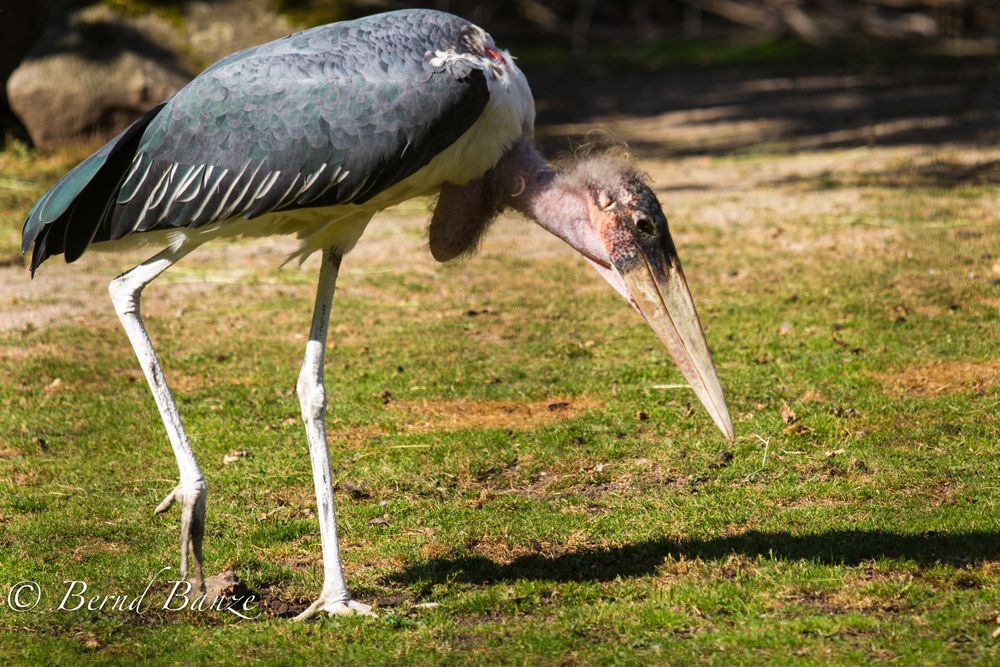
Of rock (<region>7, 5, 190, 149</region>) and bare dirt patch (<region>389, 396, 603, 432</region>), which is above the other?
rock (<region>7, 5, 190, 149</region>)

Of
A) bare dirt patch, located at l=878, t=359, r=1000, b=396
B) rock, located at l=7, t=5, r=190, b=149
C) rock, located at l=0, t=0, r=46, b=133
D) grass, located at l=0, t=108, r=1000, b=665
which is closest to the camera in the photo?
grass, located at l=0, t=108, r=1000, b=665

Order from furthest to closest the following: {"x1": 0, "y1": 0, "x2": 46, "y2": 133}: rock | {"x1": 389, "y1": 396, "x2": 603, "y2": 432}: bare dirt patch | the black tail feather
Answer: {"x1": 0, "y1": 0, "x2": 46, "y2": 133}: rock → {"x1": 389, "y1": 396, "x2": 603, "y2": 432}: bare dirt patch → the black tail feather

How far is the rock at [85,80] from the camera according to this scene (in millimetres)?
11023

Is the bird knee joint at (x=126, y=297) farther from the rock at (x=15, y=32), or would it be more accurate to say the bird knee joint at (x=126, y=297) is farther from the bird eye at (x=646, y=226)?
the rock at (x=15, y=32)

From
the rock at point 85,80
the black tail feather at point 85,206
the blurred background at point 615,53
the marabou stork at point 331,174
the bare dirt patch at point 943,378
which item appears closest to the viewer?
the marabou stork at point 331,174

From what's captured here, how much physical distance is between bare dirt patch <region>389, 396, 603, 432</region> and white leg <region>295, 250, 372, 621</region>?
1.49m

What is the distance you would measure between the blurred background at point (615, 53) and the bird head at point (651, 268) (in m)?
6.63

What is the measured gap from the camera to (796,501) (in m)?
4.64

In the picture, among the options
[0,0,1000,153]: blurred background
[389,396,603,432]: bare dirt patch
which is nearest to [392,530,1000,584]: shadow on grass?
[389,396,603,432]: bare dirt patch

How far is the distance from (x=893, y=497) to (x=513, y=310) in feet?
10.3

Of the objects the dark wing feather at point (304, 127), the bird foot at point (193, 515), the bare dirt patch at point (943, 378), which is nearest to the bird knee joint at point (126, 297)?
→ the dark wing feather at point (304, 127)

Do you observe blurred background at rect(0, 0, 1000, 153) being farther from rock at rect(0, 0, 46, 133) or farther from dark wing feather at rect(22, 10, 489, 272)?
dark wing feather at rect(22, 10, 489, 272)

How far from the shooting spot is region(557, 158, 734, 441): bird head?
13.0 ft

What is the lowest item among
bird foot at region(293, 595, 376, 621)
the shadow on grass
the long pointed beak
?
bird foot at region(293, 595, 376, 621)
